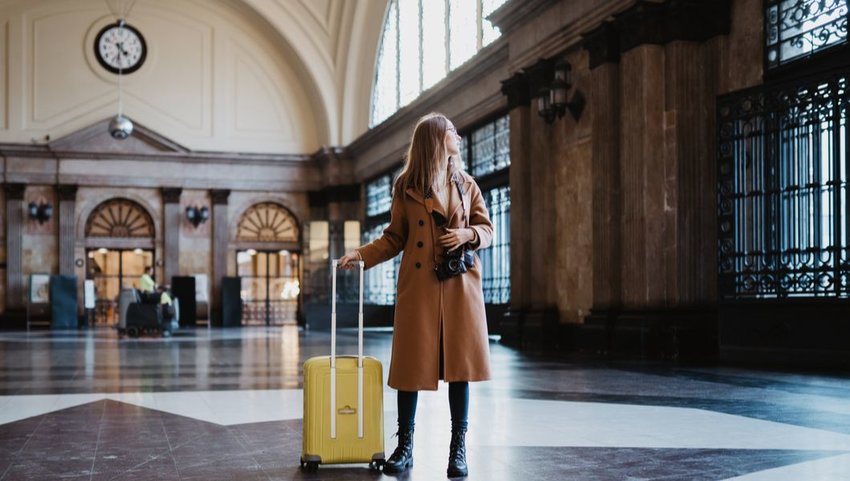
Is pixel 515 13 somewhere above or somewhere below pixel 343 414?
above

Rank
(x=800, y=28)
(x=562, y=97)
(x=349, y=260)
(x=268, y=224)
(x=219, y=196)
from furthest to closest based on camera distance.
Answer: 1. (x=268, y=224)
2. (x=219, y=196)
3. (x=562, y=97)
4. (x=800, y=28)
5. (x=349, y=260)

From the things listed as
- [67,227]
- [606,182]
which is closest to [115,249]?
[67,227]

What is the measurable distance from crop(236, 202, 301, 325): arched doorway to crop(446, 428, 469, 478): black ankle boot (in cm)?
2750

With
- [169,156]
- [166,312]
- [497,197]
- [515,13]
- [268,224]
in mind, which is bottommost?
[166,312]

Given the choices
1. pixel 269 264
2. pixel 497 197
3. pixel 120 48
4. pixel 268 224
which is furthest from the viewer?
pixel 268 224

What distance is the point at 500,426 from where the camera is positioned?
223 inches

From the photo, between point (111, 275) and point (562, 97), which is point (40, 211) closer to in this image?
point (111, 275)

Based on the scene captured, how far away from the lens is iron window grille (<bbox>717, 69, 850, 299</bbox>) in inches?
375

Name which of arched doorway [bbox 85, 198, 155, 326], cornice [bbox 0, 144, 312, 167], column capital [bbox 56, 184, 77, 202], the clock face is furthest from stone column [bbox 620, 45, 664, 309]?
column capital [bbox 56, 184, 77, 202]

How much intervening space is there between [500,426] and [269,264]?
87.8ft

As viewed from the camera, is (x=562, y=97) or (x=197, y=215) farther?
(x=197, y=215)

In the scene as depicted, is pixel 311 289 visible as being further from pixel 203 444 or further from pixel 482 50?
pixel 203 444

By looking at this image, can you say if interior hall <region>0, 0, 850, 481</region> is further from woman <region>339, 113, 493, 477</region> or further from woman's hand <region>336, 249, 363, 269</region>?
woman's hand <region>336, 249, 363, 269</region>

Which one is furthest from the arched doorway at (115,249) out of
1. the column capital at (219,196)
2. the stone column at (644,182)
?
the stone column at (644,182)
